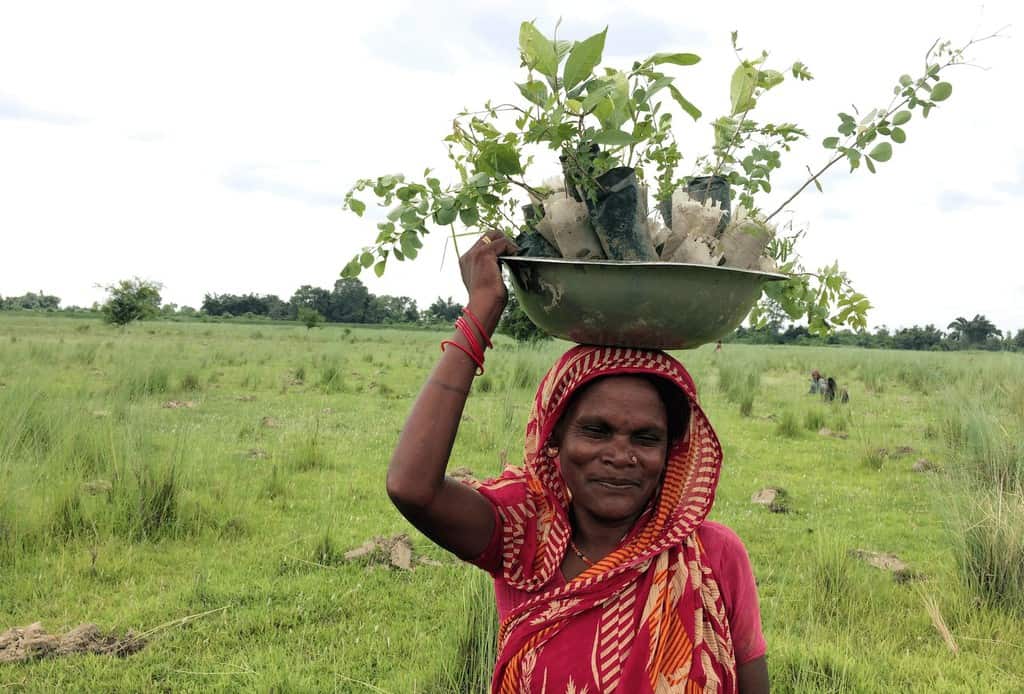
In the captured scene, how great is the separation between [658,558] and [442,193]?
3.12 ft

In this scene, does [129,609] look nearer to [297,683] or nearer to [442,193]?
[297,683]

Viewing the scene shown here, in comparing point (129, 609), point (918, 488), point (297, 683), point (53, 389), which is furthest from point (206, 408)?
point (918, 488)

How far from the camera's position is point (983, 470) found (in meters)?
6.39

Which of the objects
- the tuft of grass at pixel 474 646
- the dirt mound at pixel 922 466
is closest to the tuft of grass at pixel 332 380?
the dirt mound at pixel 922 466

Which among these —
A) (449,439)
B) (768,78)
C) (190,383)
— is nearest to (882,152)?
(768,78)

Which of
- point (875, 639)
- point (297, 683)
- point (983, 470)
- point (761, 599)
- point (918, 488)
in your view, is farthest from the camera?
point (918, 488)

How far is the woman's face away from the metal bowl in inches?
4.9

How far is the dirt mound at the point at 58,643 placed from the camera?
3908mm

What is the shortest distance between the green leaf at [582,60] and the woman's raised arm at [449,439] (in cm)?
38

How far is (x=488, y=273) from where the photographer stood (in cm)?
169

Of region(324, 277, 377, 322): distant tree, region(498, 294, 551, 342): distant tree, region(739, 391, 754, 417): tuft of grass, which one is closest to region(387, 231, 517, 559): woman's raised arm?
region(498, 294, 551, 342): distant tree

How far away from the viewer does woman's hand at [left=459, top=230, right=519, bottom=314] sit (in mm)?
1688

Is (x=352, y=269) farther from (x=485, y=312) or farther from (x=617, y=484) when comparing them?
(x=617, y=484)

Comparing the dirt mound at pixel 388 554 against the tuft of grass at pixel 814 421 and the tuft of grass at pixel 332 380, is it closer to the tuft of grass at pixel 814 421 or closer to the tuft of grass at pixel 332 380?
the tuft of grass at pixel 814 421
